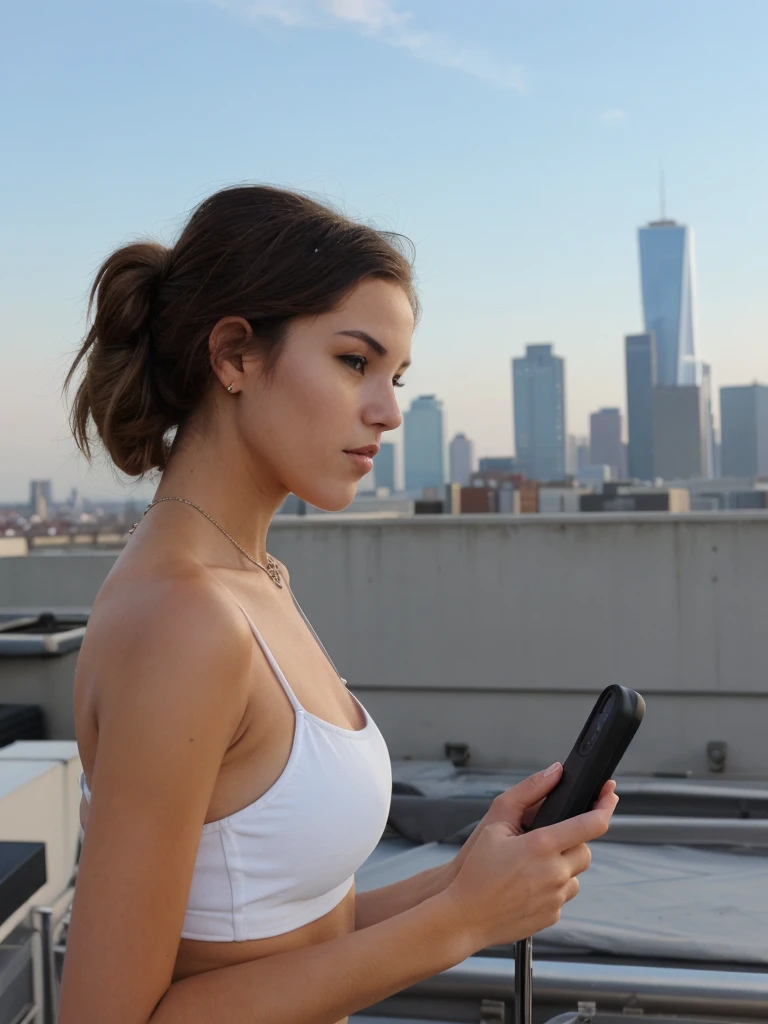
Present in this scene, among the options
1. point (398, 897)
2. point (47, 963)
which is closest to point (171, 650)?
point (398, 897)

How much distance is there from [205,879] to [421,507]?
1059 cm

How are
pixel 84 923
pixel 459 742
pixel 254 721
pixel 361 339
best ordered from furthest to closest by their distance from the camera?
1. pixel 459 742
2. pixel 361 339
3. pixel 254 721
4. pixel 84 923

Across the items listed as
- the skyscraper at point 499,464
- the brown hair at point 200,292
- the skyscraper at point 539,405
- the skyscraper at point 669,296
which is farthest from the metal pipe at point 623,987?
the skyscraper at point 669,296

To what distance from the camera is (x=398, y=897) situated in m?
1.23

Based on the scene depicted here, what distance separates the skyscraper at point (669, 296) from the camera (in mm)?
174875

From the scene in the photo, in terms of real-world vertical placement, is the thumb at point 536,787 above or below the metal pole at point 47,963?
above

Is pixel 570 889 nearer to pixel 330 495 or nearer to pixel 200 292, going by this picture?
pixel 330 495

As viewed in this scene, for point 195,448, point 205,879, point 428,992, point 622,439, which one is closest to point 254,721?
point 205,879

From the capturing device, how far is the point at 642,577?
19.9 ft

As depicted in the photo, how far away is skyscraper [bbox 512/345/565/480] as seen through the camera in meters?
126

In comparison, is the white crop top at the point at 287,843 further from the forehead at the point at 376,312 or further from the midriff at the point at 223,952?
the forehead at the point at 376,312

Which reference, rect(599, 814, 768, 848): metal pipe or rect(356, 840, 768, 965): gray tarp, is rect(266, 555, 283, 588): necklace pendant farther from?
rect(599, 814, 768, 848): metal pipe

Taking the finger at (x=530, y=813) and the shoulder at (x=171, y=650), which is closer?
the shoulder at (x=171, y=650)

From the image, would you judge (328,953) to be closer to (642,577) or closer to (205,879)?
(205,879)
